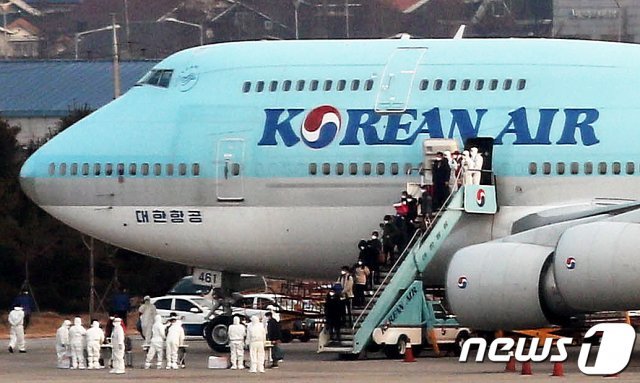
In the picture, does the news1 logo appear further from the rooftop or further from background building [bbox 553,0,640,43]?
background building [bbox 553,0,640,43]

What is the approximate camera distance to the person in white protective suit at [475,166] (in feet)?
121

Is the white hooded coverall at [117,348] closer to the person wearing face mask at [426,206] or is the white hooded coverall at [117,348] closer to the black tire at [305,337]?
the person wearing face mask at [426,206]

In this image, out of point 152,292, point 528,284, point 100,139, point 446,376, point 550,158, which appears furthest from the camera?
point 152,292

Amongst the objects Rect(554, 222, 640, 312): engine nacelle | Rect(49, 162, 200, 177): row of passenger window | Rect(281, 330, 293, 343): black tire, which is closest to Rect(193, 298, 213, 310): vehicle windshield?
Rect(281, 330, 293, 343): black tire

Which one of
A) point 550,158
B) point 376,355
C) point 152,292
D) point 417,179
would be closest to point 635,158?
point 550,158

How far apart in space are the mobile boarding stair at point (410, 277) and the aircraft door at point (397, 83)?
85.8 inches

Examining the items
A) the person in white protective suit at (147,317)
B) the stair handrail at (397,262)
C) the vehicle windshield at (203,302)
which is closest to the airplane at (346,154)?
the stair handrail at (397,262)

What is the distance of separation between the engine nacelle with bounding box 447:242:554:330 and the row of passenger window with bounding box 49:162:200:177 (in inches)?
266

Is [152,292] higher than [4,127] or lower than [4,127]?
lower

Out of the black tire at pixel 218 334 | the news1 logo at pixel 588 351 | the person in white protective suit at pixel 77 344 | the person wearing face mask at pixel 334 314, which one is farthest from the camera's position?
the black tire at pixel 218 334

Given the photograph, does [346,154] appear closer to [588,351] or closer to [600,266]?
[600,266]

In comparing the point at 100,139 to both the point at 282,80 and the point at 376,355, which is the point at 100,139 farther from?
the point at 376,355

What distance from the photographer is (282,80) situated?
127 feet

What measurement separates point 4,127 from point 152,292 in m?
7.48
